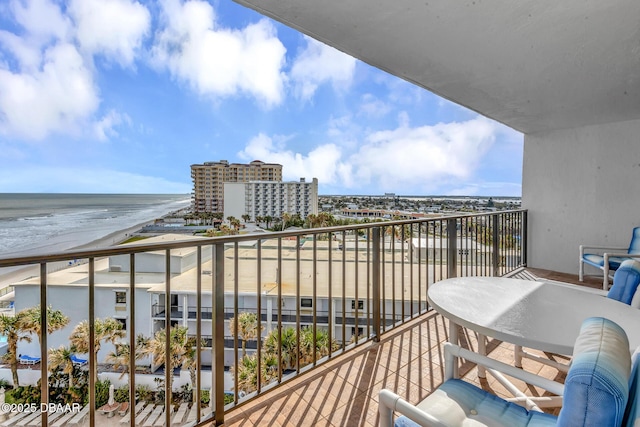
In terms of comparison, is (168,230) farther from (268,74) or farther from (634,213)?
(634,213)

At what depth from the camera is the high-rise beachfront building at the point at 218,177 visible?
2161 cm

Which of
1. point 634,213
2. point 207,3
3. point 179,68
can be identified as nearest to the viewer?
point 634,213

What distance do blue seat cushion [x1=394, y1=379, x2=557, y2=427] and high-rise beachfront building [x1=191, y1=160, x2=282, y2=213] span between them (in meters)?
21.3

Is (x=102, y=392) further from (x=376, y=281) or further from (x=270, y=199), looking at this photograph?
(x=270, y=199)

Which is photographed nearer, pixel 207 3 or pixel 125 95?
pixel 207 3

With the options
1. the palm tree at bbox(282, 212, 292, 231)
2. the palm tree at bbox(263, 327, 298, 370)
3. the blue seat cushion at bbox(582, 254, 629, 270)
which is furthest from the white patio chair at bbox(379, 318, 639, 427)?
the palm tree at bbox(282, 212, 292, 231)

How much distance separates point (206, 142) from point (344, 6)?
39.9 metres

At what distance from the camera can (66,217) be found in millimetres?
23391

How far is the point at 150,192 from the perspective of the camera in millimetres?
38062

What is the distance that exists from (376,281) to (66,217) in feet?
94.1

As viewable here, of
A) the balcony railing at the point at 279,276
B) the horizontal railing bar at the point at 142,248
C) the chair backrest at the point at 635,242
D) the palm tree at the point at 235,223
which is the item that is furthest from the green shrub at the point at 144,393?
the chair backrest at the point at 635,242

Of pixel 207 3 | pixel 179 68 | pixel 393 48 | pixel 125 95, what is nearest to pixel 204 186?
pixel 207 3

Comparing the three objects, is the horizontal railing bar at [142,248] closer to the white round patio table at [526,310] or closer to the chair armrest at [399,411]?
the white round patio table at [526,310]

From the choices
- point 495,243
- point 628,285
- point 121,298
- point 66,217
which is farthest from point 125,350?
point 66,217
